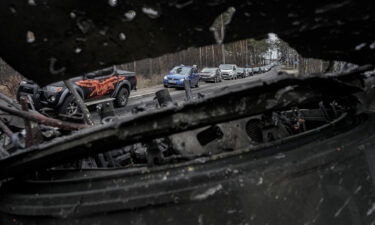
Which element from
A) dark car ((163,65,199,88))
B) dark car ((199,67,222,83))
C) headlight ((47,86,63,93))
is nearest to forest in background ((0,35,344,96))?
dark car ((163,65,199,88))

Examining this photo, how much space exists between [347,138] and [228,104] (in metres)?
0.48

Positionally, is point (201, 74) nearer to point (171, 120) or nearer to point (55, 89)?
point (55, 89)

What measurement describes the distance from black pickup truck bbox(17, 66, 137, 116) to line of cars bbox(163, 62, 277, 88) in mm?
3286

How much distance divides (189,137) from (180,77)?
1004 inches

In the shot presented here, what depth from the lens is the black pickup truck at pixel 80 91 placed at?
1320cm

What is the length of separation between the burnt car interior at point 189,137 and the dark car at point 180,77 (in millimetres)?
24742

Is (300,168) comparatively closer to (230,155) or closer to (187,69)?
(230,155)

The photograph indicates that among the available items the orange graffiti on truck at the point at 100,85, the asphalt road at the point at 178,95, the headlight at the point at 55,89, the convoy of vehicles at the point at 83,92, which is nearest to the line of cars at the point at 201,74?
the asphalt road at the point at 178,95

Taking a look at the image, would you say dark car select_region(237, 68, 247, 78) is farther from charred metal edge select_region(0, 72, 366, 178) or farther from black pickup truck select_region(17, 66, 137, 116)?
charred metal edge select_region(0, 72, 366, 178)

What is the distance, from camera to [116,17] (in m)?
1.19

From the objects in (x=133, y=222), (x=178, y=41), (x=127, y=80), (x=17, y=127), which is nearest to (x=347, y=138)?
(x=178, y=41)

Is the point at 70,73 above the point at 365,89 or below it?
above

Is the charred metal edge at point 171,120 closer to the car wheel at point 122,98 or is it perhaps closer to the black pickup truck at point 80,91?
the black pickup truck at point 80,91

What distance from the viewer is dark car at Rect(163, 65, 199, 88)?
87.5 feet
